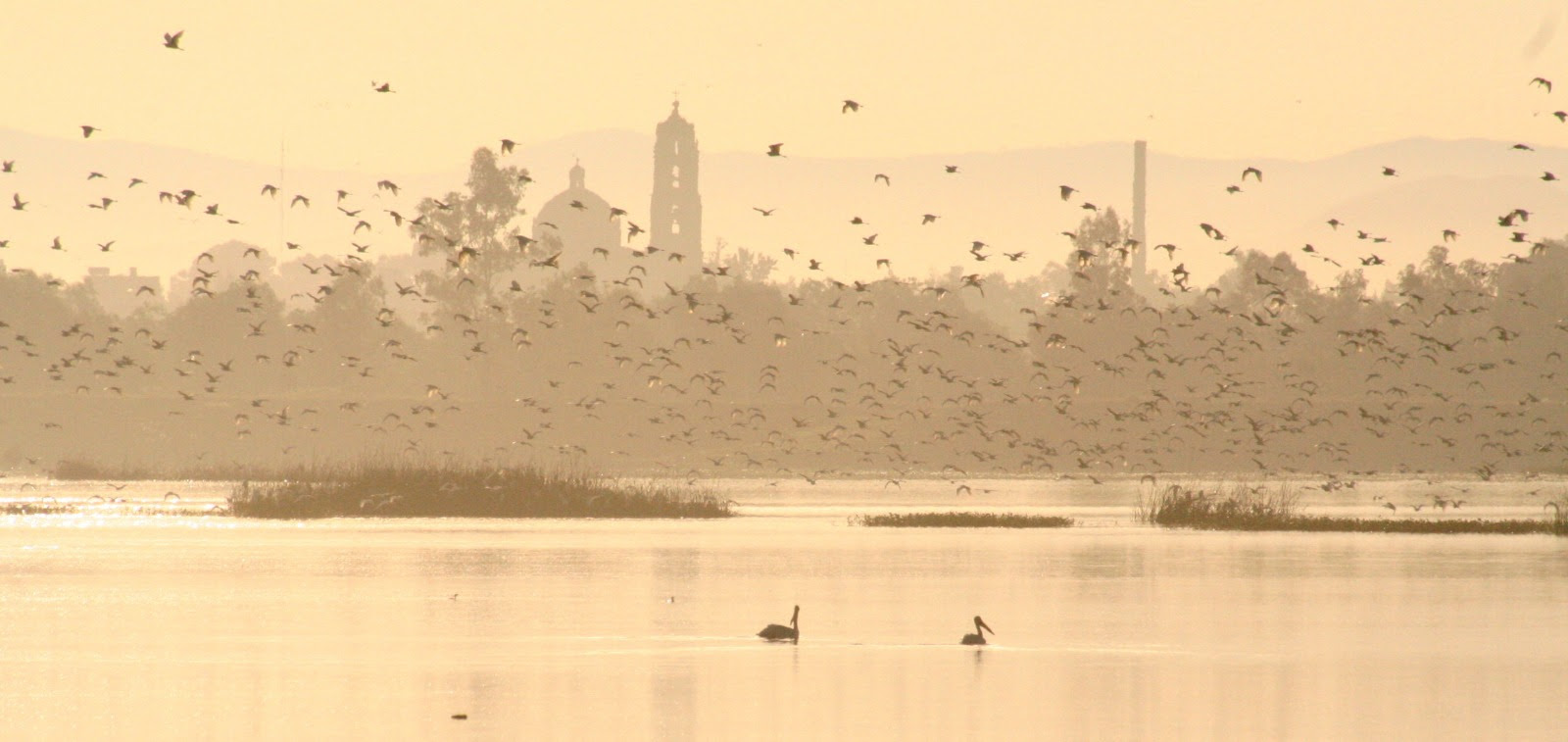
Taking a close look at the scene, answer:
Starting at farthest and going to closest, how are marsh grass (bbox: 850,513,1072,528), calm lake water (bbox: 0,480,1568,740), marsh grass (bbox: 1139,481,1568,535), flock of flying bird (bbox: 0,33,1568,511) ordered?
flock of flying bird (bbox: 0,33,1568,511), marsh grass (bbox: 850,513,1072,528), marsh grass (bbox: 1139,481,1568,535), calm lake water (bbox: 0,480,1568,740)

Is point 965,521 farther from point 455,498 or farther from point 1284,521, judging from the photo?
point 455,498

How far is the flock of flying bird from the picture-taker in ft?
391

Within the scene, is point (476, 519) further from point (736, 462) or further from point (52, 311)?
point (52, 311)

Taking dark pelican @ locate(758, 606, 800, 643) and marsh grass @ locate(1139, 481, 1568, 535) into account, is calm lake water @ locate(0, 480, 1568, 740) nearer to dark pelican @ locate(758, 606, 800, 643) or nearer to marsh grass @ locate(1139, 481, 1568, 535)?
dark pelican @ locate(758, 606, 800, 643)

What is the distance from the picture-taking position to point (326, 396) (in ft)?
437

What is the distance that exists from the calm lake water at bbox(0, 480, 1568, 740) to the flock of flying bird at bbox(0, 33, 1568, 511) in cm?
5836

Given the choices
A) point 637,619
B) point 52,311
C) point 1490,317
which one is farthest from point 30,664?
point 1490,317

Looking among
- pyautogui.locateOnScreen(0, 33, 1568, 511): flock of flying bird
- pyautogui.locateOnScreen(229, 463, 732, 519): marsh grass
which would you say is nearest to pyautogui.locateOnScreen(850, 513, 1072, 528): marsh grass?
pyautogui.locateOnScreen(229, 463, 732, 519): marsh grass

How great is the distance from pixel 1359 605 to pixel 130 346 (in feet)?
411

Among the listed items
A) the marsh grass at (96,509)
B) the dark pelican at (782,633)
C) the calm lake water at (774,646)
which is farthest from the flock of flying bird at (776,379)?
the dark pelican at (782,633)

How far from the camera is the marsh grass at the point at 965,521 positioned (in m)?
62.9

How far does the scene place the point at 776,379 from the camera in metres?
138

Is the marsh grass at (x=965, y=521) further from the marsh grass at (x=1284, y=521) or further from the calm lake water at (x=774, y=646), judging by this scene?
the calm lake water at (x=774, y=646)

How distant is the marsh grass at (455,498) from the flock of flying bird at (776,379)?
143 ft
